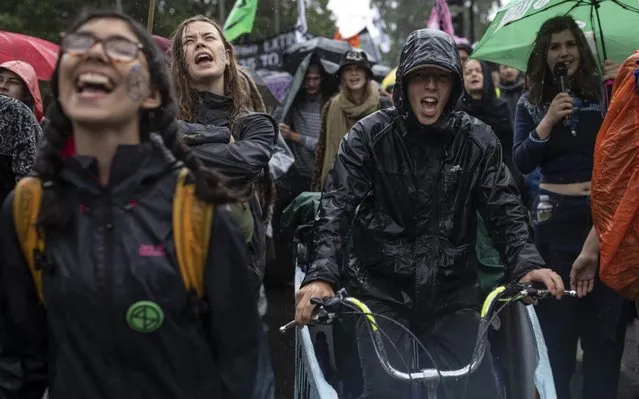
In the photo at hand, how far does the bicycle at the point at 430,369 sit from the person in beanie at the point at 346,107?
4153mm

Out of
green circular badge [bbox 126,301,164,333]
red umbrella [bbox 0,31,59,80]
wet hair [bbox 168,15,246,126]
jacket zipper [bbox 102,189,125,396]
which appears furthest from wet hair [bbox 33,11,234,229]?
red umbrella [bbox 0,31,59,80]

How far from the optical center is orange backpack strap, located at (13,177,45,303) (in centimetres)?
233

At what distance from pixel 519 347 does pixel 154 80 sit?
195cm

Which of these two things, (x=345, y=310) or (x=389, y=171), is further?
(x=389, y=171)

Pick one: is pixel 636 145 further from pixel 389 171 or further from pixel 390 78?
pixel 390 78

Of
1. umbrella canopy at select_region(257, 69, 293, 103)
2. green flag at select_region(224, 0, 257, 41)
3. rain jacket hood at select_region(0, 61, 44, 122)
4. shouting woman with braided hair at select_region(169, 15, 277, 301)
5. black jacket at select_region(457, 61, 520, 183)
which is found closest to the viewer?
shouting woman with braided hair at select_region(169, 15, 277, 301)

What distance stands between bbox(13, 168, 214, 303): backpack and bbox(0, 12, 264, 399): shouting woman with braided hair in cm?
1

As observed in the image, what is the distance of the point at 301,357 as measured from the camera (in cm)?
387

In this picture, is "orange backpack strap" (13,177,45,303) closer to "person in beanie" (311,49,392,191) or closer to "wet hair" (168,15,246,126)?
"wet hair" (168,15,246,126)

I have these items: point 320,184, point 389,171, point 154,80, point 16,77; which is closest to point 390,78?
point 320,184

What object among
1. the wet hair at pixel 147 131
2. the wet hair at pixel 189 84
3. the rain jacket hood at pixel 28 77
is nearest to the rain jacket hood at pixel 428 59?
the wet hair at pixel 189 84

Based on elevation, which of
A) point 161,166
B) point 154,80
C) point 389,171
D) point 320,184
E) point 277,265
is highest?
point 154,80

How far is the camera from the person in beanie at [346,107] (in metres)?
7.53

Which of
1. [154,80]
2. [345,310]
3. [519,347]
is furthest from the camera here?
[519,347]
